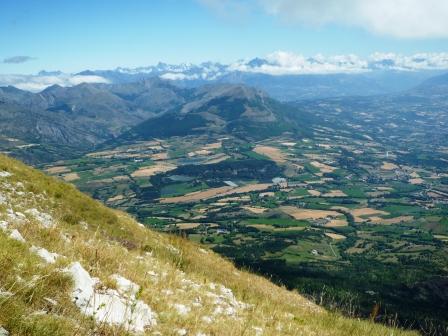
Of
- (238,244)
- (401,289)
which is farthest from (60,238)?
(238,244)

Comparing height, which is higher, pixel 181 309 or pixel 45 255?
pixel 45 255

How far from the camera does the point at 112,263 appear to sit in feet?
34.8

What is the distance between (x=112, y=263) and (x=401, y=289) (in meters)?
144

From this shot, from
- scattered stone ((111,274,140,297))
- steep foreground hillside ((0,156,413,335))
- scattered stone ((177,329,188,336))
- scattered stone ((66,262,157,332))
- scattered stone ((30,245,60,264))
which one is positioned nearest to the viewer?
steep foreground hillside ((0,156,413,335))

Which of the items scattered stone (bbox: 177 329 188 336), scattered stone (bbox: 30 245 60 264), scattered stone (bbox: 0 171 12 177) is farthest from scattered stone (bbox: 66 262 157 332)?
scattered stone (bbox: 0 171 12 177)

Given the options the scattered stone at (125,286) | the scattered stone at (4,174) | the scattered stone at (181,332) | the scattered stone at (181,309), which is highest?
the scattered stone at (125,286)

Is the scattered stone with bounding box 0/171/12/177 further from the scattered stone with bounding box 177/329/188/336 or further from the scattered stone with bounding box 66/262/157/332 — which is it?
the scattered stone with bounding box 177/329/188/336

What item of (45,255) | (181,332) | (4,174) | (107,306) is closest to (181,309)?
(181,332)

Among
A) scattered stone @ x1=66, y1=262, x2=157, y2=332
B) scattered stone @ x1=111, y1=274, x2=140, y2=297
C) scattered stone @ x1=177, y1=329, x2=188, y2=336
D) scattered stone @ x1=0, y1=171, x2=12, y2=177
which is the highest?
scattered stone @ x1=66, y1=262, x2=157, y2=332

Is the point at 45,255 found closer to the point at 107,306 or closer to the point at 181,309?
the point at 107,306

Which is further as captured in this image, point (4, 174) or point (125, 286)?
point (4, 174)

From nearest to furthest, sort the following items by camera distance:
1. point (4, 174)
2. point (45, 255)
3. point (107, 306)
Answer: point (107, 306) < point (45, 255) < point (4, 174)

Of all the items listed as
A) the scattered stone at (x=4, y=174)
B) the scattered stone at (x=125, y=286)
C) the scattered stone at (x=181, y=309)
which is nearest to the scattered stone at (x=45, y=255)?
the scattered stone at (x=125, y=286)

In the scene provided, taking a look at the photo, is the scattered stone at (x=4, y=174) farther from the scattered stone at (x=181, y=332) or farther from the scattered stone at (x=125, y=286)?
the scattered stone at (x=181, y=332)
